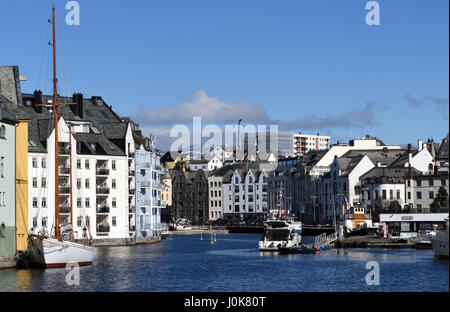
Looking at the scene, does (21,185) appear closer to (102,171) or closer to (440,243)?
(440,243)

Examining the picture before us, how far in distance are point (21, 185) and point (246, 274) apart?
23284mm

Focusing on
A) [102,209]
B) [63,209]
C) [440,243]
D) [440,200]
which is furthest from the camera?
[440,200]

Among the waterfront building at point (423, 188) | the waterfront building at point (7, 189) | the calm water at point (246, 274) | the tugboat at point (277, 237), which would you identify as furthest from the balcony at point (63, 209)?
the waterfront building at point (423, 188)

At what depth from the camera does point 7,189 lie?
257 ft

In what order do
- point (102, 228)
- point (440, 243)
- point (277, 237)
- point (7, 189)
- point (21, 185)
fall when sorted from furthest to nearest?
point (102, 228) → point (277, 237) → point (440, 243) → point (21, 185) → point (7, 189)

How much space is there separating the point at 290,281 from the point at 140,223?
3063 inches

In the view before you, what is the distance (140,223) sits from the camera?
148625 millimetres

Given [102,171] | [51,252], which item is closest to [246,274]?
[51,252]

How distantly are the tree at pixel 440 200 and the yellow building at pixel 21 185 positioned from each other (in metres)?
88.0

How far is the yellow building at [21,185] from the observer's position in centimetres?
8156

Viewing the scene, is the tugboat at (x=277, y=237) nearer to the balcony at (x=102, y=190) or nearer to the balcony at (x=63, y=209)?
the balcony at (x=102, y=190)

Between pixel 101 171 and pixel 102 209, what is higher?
pixel 101 171
